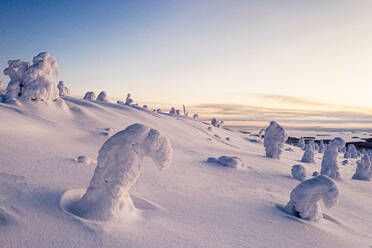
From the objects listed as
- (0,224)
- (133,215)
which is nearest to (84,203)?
(133,215)

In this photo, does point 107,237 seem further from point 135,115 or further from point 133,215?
point 135,115

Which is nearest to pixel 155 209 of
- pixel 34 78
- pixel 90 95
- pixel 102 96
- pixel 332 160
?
pixel 34 78

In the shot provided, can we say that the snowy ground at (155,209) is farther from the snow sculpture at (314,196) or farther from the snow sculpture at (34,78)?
the snow sculpture at (34,78)

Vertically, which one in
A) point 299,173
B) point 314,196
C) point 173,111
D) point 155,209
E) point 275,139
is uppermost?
point 173,111

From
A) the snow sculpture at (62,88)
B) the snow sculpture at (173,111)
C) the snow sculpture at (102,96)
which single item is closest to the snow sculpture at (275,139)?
the snow sculpture at (102,96)

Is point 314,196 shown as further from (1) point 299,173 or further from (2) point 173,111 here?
(2) point 173,111

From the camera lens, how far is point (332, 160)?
16.6 metres

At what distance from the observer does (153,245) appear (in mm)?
3654

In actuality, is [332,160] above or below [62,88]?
below

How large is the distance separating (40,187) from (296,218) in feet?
21.9

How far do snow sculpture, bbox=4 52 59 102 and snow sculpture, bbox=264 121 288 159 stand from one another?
652 inches

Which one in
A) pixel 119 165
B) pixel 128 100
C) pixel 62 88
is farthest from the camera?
pixel 128 100

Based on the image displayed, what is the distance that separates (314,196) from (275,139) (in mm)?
12405

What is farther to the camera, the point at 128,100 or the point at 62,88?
the point at 128,100
